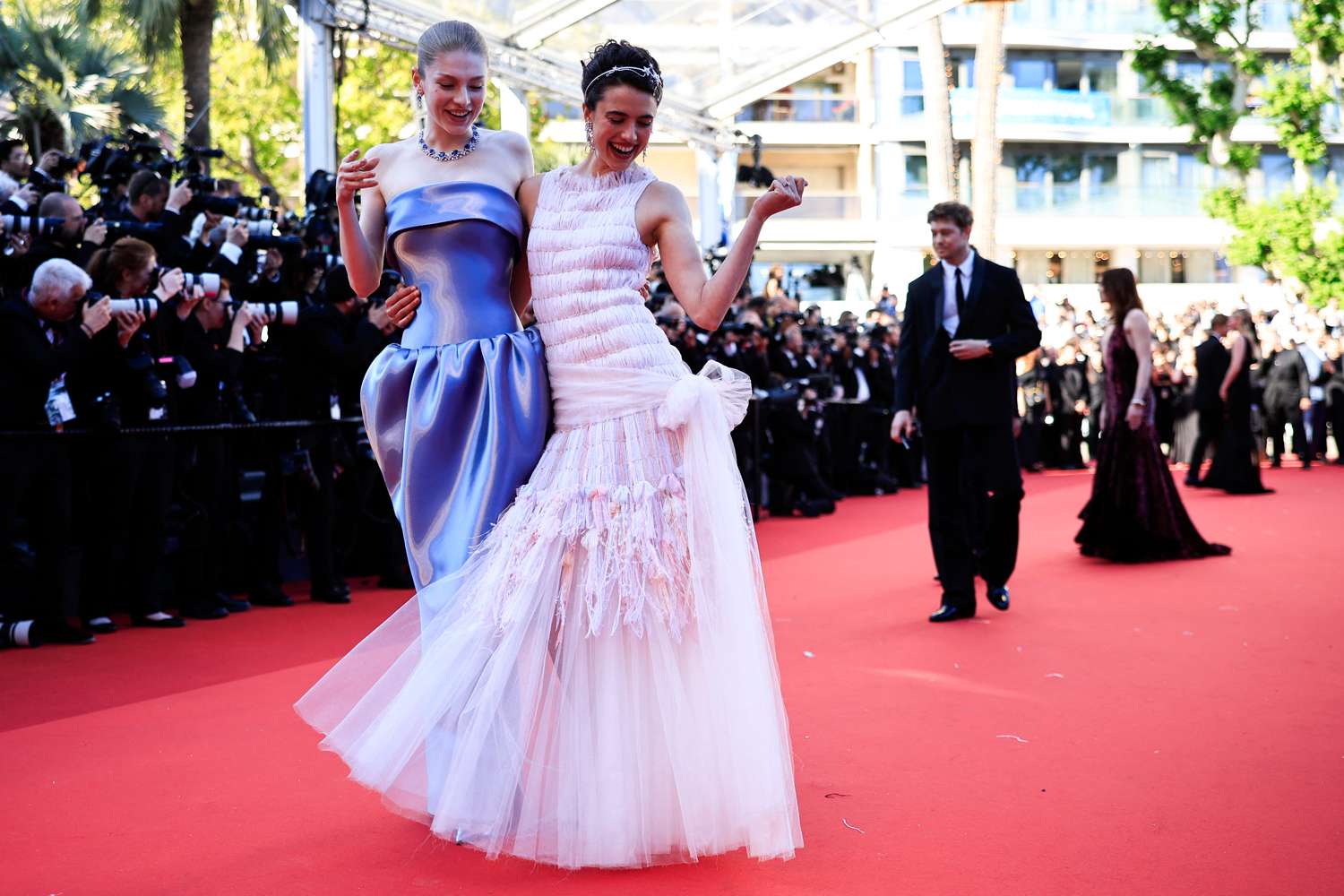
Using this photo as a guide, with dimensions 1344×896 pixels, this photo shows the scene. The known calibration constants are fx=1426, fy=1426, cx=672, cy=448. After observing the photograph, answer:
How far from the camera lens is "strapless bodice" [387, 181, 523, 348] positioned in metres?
3.66

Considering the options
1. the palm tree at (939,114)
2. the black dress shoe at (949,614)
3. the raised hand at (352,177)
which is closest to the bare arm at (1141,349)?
the black dress shoe at (949,614)

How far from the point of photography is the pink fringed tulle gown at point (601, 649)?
3.27 metres

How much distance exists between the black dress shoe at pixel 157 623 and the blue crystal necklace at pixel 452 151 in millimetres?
4320

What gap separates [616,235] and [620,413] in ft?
1.45

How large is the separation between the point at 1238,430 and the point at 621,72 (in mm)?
12361

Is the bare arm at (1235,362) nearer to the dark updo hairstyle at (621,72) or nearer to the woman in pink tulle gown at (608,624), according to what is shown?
the woman in pink tulle gown at (608,624)

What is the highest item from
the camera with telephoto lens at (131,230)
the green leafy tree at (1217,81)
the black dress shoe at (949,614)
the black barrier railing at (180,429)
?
the green leafy tree at (1217,81)

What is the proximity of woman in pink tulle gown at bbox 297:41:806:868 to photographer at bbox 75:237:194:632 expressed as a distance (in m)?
4.04

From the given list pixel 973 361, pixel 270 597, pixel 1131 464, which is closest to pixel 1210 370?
pixel 1131 464

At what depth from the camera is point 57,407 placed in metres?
6.60

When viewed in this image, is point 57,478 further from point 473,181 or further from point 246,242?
point 473,181

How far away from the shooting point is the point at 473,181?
3684 mm

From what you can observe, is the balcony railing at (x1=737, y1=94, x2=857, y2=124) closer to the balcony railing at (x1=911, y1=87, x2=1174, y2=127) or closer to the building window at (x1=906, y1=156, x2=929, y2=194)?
the building window at (x1=906, y1=156, x2=929, y2=194)

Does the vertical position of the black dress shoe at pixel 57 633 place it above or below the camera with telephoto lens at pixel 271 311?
below
